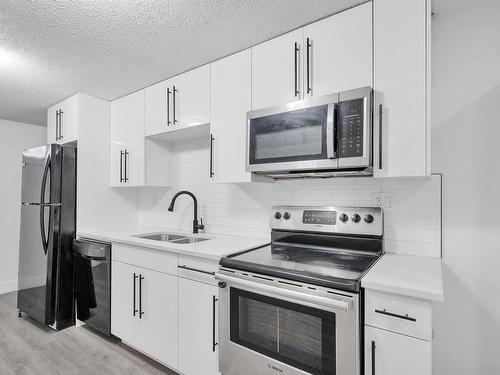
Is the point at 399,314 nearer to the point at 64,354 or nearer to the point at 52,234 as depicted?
the point at 64,354

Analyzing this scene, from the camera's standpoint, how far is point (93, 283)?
2.51 m

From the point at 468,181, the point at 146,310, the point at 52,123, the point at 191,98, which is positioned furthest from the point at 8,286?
the point at 468,181

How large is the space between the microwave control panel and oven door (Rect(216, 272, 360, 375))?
693 millimetres

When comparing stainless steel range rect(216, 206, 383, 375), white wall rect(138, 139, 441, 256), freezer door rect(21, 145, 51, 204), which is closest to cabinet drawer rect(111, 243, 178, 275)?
A: stainless steel range rect(216, 206, 383, 375)

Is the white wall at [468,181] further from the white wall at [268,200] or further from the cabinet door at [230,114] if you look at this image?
the cabinet door at [230,114]

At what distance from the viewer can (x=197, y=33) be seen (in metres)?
1.78

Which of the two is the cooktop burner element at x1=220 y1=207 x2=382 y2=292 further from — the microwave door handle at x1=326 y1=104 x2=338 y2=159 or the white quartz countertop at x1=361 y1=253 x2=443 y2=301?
the microwave door handle at x1=326 y1=104 x2=338 y2=159

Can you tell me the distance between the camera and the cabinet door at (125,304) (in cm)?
215

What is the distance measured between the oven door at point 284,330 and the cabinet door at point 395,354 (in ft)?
0.18

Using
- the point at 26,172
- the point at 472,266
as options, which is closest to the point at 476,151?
the point at 472,266

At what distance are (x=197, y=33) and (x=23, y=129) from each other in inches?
138

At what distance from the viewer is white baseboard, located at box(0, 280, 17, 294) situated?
12.0 ft

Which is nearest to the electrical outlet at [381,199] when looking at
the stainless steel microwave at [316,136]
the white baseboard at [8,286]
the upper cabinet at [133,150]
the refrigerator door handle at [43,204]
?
the stainless steel microwave at [316,136]

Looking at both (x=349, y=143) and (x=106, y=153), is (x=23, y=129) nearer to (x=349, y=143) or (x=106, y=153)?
(x=106, y=153)
